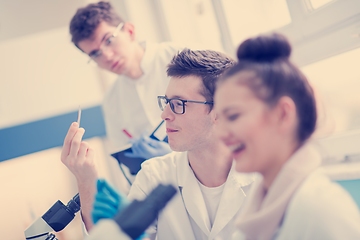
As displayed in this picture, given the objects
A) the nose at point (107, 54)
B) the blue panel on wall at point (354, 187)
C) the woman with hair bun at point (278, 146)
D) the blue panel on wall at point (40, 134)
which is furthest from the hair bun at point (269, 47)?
the blue panel on wall at point (40, 134)

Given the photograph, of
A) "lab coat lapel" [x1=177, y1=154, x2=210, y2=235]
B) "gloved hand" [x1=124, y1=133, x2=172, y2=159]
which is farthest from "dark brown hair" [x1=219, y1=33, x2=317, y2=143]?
"gloved hand" [x1=124, y1=133, x2=172, y2=159]

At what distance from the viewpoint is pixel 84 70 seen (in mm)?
2447

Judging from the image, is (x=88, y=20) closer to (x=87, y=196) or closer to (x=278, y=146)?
(x=87, y=196)

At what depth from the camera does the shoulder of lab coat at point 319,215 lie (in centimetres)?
55

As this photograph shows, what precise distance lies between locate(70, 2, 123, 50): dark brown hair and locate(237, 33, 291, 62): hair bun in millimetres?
1282

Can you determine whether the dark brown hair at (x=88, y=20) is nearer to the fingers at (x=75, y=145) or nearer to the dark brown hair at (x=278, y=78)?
the fingers at (x=75, y=145)

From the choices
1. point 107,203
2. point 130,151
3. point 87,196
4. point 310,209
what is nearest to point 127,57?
point 130,151

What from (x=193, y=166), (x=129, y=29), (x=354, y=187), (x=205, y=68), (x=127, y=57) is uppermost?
(x=129, y=29)

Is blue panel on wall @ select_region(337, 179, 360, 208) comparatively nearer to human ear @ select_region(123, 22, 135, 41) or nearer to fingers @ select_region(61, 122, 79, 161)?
fingers @ select_region(61, 122, 79, 161)

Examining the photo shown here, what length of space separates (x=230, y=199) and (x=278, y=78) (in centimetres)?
58

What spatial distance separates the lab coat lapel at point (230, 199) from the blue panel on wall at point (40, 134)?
5.02 feet

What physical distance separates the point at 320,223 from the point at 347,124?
1203 mm

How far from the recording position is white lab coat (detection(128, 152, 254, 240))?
3.47 ft

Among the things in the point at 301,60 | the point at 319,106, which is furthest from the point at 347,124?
the point at 319,106
